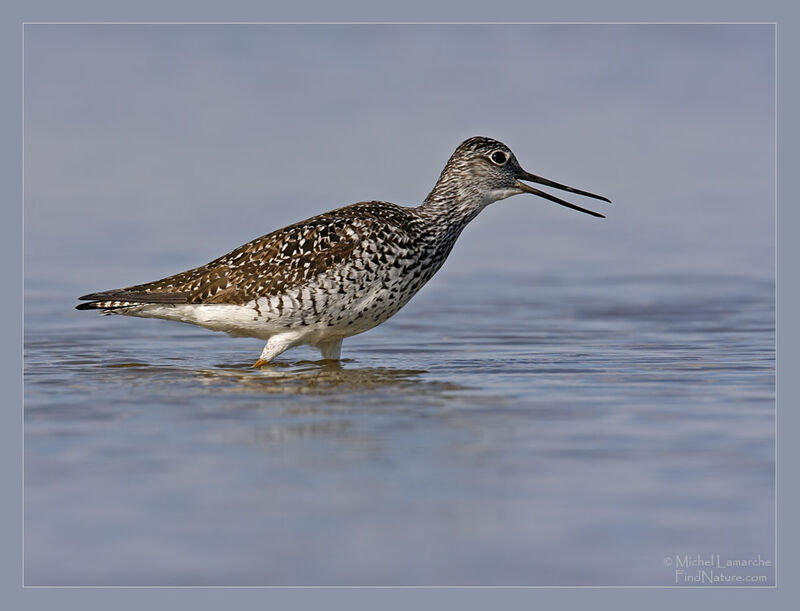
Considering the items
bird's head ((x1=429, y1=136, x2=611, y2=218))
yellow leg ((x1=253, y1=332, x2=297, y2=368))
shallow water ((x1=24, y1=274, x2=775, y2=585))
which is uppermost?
bird's head ((x1=429, y1=136, x2=611, y2=218))

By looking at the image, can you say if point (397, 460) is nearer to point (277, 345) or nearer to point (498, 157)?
point (277, 345)

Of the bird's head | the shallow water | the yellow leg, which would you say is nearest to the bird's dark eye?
the bird's head

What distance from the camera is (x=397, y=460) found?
888cm

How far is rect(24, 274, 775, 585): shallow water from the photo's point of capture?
24.1 ft

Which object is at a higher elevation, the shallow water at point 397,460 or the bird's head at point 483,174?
the bird's head at point 483,174

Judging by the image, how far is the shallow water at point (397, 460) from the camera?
736 cm

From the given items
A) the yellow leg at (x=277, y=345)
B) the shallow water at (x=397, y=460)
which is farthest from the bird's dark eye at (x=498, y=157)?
the yellow leg at (x=277, y=345)

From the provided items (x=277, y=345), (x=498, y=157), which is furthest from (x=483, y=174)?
(x=277, y=345)

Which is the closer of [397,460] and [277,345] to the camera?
[397,460]

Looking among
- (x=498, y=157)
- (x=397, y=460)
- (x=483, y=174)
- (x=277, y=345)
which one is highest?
(x=498, y=157)

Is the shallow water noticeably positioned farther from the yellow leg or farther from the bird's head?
the bird's head

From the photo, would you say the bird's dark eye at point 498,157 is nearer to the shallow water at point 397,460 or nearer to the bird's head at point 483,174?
the bird's head at point 483,174

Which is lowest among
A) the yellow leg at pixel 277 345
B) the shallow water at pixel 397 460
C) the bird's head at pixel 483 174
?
the shallow water at pixel 397 460

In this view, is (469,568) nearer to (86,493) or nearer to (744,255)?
(86,493)
